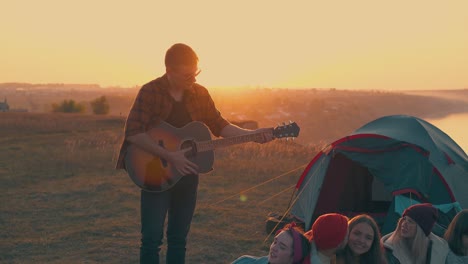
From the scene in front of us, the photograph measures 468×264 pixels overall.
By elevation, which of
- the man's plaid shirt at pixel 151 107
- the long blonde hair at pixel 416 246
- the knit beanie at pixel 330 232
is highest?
the man's plaid shirt at pixel 151 107

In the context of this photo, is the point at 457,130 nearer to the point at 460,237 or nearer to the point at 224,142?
the point at 460,237

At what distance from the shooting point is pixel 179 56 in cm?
399

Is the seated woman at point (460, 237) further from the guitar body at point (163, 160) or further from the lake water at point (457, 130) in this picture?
the lake water at point (457, 130)

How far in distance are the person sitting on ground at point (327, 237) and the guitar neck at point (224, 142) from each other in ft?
3.67

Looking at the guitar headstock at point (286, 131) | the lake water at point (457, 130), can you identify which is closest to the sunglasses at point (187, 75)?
the guitar headstock at point (286, 131)

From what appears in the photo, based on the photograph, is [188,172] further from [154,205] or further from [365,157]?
[365,157]

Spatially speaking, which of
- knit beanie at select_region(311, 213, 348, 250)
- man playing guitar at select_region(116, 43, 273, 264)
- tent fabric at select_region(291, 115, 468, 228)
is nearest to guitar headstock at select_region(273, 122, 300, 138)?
man playing guitar at select_region(116, 43, 273, 264)

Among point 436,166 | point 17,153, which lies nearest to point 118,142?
point 17,153

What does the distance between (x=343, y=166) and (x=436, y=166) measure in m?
1.71

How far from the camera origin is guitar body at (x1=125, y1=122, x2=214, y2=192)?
4.15 meters

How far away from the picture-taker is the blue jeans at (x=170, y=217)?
4055 mm

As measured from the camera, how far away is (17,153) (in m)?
14.7

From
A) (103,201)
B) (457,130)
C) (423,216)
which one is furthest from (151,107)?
(457,130)

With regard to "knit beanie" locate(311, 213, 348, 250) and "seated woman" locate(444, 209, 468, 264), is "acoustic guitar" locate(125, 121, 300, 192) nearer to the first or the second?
"knit beanie" locate(311, 213, 348, 250)
